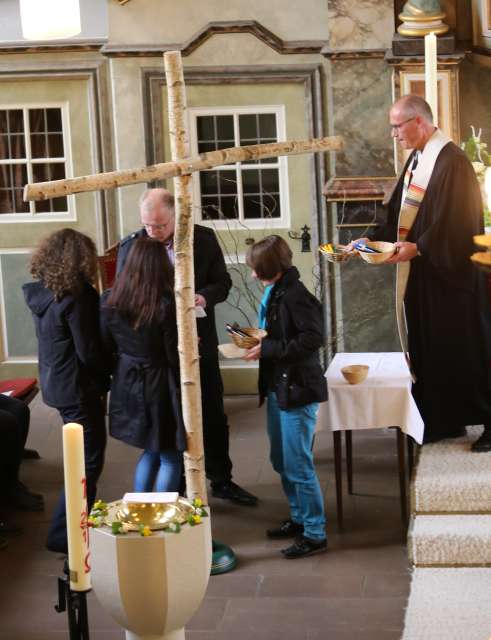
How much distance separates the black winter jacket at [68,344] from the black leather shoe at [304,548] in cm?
121

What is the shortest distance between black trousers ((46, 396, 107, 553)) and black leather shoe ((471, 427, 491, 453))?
1853mm

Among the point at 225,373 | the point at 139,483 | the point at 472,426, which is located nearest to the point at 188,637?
the point at 139,483

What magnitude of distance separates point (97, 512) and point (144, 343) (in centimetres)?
160

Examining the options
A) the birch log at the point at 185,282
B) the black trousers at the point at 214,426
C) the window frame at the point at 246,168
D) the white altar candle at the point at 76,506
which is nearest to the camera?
the white altar candle at the point at 76,506

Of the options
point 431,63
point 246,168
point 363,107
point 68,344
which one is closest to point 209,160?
point 68,344

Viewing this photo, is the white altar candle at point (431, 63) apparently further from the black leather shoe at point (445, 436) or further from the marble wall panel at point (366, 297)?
the marble wall panel at point (366, 297)

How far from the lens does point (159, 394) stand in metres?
5.90

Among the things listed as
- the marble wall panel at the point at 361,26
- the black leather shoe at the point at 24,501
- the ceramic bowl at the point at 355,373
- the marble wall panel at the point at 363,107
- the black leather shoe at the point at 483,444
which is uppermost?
the marble wall panel at the point at 361,26

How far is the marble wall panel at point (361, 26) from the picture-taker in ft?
26.3

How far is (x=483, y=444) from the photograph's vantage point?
6.41 m

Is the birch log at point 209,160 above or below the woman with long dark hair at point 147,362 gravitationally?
above

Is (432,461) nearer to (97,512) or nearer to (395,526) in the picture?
(395,526)

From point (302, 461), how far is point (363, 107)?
2.86 metres

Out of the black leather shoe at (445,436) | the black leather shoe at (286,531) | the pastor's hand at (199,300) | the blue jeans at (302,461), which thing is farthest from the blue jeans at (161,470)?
the black leather shoe at (445,436)
